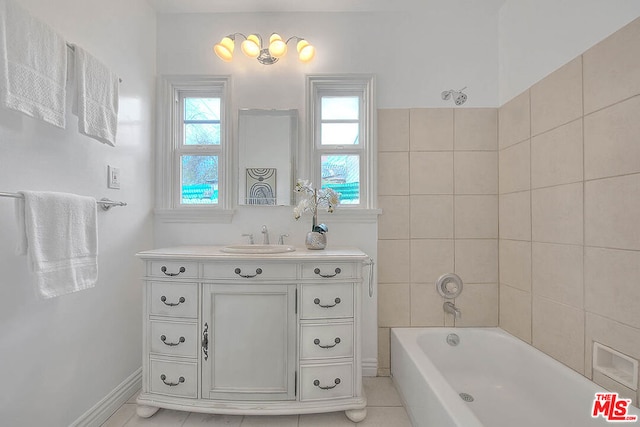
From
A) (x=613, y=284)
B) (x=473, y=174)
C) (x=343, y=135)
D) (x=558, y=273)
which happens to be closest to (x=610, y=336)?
(x=613, y=284)

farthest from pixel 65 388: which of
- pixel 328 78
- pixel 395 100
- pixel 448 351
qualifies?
pixel 395 100

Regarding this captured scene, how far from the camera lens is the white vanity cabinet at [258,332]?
150 centimetres

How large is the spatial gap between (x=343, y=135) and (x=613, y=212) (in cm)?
148

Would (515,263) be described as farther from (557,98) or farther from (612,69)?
(612,69)

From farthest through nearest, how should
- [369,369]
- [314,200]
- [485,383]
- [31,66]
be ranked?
[369,369]
[314,200]
[485,383]
[31,66]

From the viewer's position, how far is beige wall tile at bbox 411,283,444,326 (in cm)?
199

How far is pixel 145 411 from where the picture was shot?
153cm

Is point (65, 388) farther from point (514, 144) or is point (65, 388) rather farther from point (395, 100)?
point (514, 144)

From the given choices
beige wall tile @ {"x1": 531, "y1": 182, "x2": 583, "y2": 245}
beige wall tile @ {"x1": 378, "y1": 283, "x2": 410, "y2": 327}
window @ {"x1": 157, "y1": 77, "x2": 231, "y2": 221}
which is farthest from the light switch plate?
beige wall tile @ {"x1": 531, "y1": 182, "x2": 583, "y2": 245}

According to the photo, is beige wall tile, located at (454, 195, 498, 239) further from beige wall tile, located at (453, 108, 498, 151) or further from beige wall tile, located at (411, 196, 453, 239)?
beige wall tile, located at (453, 108, 498, 151)

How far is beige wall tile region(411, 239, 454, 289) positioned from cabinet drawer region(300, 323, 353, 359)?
2.37 feet

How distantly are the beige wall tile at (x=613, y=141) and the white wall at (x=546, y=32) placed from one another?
352 millimetres

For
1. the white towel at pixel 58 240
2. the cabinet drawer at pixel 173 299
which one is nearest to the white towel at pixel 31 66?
the white towel at pixel 58 240

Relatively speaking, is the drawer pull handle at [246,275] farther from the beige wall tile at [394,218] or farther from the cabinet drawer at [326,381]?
the beige wall tile at [394,218]
